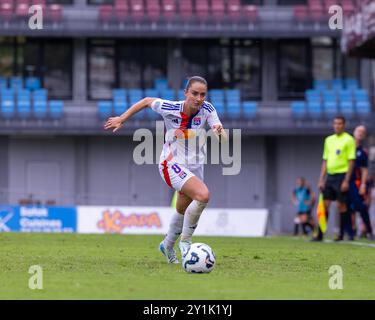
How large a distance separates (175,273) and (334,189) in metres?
8.77

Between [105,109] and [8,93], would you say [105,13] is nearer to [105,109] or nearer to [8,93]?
[105,109]

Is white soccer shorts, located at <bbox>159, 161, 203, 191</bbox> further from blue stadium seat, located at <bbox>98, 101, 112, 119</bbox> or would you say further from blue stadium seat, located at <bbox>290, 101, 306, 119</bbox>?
blue stadium seat, located at <bbox>290, 101, 306, 119</bbox>

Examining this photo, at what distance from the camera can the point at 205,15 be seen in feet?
137

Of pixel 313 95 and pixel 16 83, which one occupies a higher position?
pixel 16 83

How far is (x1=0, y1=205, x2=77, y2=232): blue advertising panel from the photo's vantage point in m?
32.0

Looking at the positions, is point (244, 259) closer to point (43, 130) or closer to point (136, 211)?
point (136, 211)

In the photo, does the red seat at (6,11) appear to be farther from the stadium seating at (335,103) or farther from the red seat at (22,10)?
the stadium seating at (335,103)

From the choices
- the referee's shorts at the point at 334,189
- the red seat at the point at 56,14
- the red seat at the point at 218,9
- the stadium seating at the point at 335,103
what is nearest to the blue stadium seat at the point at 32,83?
the red seat at the point at 56,14

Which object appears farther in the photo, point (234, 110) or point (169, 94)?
point (234, 110)

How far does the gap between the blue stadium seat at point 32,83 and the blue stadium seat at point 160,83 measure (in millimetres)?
4714

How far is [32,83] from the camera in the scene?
1684 inches

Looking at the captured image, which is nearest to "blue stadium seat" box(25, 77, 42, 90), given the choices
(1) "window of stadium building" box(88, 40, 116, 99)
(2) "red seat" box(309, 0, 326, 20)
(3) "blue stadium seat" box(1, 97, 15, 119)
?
(1) "window of stadium building" box(88, 40, 116, 99)

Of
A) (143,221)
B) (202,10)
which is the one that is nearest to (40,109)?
(202,10)
